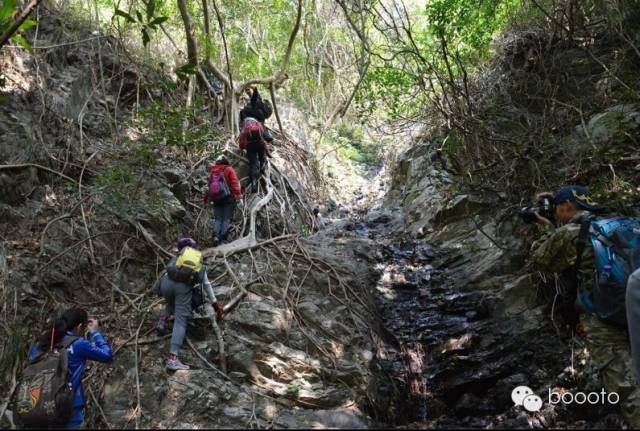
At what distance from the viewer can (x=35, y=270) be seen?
16.7ft

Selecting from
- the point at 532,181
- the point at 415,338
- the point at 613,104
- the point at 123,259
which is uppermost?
the point at 613,104

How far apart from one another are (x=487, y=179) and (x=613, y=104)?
191 centimetres

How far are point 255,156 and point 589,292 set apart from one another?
5.94 meters

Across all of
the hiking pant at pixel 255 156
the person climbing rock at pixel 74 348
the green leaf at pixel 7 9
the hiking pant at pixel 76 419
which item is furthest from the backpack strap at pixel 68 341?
the hiking pant at pixel 255 156

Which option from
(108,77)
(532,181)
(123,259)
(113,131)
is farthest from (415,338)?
(108,77)

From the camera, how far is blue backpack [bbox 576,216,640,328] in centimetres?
331

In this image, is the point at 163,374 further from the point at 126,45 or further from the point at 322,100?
the point at 322,100

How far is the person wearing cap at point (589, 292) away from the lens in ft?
11.3

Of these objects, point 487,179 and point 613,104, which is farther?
point 487,179

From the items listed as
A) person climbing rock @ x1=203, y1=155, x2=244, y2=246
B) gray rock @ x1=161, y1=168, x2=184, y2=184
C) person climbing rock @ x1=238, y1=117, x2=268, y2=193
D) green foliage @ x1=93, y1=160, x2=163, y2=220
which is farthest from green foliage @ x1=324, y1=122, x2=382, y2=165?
green foliage @ x1=93, y1=160, x2=163, y2=220

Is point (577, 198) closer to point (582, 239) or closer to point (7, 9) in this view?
point (582, 239)

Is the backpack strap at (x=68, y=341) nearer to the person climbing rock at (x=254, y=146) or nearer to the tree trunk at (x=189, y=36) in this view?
the person climbing rock at (x=254, y=146)

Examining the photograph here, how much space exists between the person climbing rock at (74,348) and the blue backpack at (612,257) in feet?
11.9

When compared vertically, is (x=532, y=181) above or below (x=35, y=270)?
above
